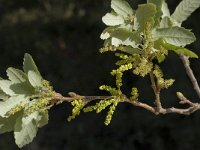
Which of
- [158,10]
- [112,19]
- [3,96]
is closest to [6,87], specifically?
[3,96]

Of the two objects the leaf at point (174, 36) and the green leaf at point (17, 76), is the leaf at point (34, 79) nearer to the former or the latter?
the green leaf at point (17, 76)

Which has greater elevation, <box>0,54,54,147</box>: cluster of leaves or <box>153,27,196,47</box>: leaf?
<box>153,27,196,47</box>: leaf

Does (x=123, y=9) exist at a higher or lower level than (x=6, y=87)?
higher

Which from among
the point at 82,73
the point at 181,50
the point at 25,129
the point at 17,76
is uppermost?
the point at 181,50

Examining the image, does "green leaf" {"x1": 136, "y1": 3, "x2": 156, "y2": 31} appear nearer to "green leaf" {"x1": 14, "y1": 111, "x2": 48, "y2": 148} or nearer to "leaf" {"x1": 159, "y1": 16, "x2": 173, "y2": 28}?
"leaf" {"x1": 159, "y1": 16, "x2": 173, "y2": 28}

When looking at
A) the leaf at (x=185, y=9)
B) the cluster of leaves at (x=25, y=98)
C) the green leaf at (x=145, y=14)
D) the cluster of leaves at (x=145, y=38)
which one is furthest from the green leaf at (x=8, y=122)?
the leaf at (x=185, y=9)

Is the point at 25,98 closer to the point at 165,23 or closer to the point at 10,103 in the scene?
the point at 10,103

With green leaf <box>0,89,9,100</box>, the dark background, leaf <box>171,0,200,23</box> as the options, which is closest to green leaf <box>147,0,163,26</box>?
leaf <box>171,0,200,23</box>

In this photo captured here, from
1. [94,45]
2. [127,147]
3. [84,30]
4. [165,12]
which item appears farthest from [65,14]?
[165,12]
